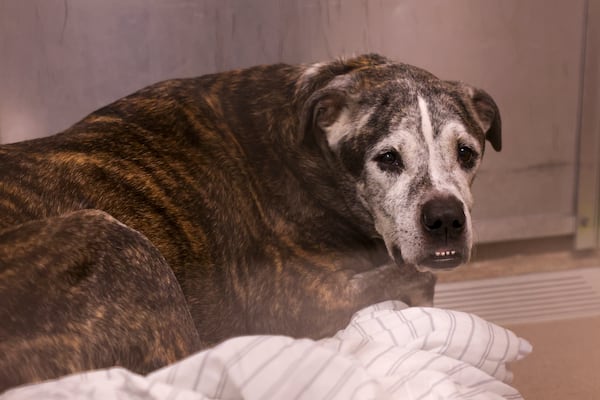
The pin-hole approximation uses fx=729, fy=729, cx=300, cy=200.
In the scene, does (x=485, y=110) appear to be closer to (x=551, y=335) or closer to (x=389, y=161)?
(x=389, y=161)

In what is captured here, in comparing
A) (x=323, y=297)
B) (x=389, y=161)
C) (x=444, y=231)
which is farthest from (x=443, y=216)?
(x=323, y=297)

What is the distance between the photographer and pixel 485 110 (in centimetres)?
148

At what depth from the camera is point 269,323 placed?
4.48 feet

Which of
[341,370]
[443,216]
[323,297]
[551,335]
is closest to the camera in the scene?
[341,370]

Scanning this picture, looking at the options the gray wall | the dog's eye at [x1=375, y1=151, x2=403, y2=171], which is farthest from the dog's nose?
the gray wall

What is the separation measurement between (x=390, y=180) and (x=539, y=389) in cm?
52

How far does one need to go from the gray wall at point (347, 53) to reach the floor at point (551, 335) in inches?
2.2

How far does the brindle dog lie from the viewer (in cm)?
120

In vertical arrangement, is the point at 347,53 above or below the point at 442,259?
above

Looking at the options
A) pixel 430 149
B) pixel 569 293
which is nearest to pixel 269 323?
pixel 430 149

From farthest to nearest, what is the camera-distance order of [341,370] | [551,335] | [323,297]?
[551,335], [323,297], [341,370]

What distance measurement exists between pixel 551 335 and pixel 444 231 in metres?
0.39

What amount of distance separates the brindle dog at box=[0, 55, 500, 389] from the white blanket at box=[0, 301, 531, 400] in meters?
0.09

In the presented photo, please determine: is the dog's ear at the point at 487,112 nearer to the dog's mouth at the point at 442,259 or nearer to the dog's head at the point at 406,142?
the dog's head at the point at 406,142
